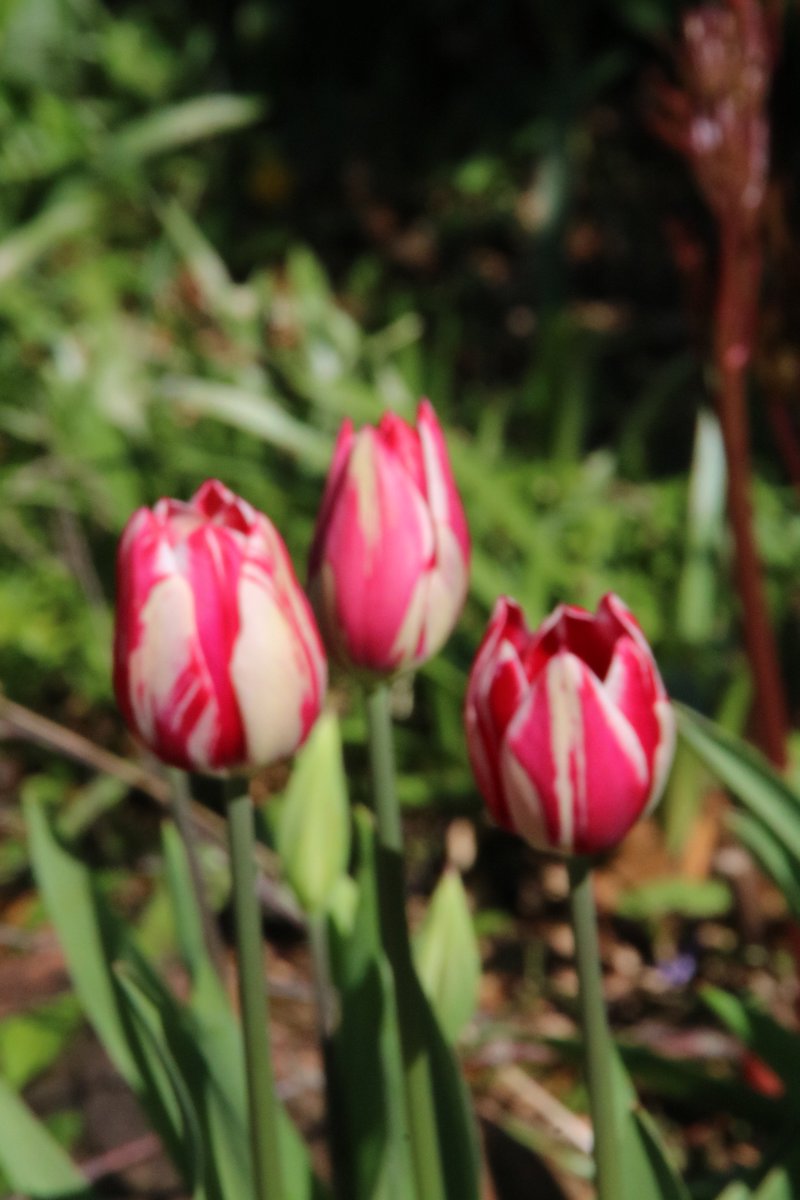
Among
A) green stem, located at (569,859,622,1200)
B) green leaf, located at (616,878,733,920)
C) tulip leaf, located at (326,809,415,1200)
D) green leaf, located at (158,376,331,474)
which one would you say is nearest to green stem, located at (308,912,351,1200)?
tulip leaf, located at (326,809,415,1200)

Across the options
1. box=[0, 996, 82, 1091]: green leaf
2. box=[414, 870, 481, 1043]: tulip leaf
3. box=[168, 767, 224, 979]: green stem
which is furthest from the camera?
box=[0, 996, 82, 1091]: green leaf

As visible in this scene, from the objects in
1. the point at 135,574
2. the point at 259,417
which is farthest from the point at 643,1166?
the point at 259,417

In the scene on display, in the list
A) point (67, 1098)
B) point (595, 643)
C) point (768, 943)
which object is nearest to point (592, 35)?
point (768, 943)

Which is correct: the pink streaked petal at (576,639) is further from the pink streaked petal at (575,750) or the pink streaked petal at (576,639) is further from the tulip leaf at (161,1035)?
the tulip leaf at (161,1035)

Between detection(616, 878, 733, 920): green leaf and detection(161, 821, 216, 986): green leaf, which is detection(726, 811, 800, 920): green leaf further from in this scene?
detection(616, 878, 733, 920): green leaf

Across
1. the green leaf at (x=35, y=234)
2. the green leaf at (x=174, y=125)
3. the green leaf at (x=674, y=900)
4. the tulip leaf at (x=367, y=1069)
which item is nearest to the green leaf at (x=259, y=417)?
the green leaf at (x=35, y=234)

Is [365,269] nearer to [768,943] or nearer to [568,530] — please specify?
[568,530]

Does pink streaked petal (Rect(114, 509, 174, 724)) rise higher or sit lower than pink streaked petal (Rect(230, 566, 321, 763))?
higher
